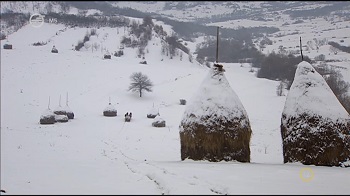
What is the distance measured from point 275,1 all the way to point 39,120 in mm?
30033

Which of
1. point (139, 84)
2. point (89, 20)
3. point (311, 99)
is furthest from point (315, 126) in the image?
point (89, 20)

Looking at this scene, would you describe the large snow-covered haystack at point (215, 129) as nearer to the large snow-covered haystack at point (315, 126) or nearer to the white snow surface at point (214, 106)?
the white snow surface at point (214, 106)

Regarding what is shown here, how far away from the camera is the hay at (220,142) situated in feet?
32.9

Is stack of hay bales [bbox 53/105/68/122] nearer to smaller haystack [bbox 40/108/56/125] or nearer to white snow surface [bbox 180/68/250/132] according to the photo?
smaller haystack [bbox 40/108/56/125]

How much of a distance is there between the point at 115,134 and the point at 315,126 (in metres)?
22.1

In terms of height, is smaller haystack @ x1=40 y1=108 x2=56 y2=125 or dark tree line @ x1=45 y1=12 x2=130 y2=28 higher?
dark tree line @ x1=45 y1=12 x2=130 y2=28

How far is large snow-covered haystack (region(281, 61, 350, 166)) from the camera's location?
9570 mm

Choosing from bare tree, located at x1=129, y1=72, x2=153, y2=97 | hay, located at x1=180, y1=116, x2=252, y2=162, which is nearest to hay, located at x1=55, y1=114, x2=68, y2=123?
bare tree, located at x1=129, y1=72, x2=153, y2=97

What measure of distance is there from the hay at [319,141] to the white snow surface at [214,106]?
1593 mm

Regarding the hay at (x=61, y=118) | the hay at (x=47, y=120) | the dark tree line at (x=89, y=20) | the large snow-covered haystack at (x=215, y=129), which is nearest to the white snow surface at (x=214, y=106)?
the large snow-covered haystack at (x=215, y=129)

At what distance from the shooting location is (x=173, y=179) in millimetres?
6625

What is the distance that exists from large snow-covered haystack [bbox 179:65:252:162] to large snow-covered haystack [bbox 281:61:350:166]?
1.35 meters

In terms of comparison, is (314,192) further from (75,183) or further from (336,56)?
(336,56)

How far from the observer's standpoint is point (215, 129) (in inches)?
396
